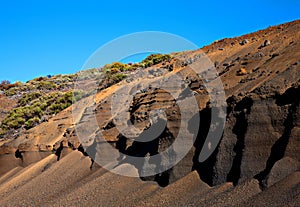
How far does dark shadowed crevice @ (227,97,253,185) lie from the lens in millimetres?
6406

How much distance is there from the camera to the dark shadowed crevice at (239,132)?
252 inches

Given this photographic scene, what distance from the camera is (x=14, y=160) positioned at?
13.9 metres

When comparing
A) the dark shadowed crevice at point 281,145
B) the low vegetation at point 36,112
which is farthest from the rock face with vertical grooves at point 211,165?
the low vegetation at point 36,112

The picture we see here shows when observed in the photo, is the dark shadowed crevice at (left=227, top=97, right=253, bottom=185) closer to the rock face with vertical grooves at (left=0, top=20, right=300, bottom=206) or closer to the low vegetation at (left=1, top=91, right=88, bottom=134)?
the rock face with vertical grooves at (left=0, top=20, right=300, bottom=206)

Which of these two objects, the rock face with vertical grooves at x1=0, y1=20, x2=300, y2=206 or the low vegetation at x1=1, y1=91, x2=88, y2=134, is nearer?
the rock face with vertical grooves at x1=0, y1=20, x2=300, y2=206

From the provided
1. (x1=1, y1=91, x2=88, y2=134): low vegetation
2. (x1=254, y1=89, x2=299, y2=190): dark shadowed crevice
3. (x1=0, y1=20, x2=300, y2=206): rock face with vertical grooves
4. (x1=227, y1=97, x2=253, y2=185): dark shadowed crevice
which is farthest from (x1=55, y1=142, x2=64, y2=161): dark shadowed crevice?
(x1=1, y1=91, x2=88, y2=134): low vegetation

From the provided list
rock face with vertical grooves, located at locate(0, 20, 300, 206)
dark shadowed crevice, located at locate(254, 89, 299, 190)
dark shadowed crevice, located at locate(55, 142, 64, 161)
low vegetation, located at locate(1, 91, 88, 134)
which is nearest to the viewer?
rock face with vertical grooves, located at locate(0, 20, 300, 206)

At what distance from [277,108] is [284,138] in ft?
2.08

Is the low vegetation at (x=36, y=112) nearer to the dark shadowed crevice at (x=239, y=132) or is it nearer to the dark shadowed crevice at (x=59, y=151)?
the dark shadowed crevice at (x=59, y=151)

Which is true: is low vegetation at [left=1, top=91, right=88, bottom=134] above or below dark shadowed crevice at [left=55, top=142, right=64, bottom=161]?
above

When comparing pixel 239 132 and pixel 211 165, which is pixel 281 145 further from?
pixel 211 165

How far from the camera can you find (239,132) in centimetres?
689

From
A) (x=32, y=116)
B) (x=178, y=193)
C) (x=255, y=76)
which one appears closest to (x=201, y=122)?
(x=178, y=193)

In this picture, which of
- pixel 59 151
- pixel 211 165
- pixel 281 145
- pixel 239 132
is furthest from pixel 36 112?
pixel 281 145
